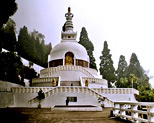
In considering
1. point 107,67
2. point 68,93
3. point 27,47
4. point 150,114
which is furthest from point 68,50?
point 150,114

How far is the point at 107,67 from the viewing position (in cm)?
3744

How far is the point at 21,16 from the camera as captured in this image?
11.9 meters

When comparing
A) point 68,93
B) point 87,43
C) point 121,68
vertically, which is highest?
point 87,43

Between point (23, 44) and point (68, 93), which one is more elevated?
point (23, 44)

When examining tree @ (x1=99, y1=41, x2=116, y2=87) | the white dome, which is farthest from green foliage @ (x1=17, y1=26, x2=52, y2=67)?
tree @ (x1=99, y1=41, x2=116, y2=87)

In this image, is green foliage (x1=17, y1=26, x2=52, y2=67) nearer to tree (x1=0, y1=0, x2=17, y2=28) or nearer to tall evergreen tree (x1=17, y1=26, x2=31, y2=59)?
tall evergreen tree (x1=17, y1=26, x2=31, y2=59)

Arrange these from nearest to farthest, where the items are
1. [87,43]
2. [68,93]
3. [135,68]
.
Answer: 1. [68,93]
2. [87,43]
3. [135,68]

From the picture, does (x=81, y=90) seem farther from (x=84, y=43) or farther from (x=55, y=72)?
(x=84, y=43)

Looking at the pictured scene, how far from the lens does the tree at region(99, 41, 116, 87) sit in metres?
35.7

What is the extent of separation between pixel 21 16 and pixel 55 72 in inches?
420

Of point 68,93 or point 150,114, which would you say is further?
point 68,93

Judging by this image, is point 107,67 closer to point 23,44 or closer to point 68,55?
point 68,55

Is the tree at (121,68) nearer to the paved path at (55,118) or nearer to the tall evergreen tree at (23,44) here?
the tall evergreen tree at (23,44)

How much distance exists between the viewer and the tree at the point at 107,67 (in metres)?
35.7
